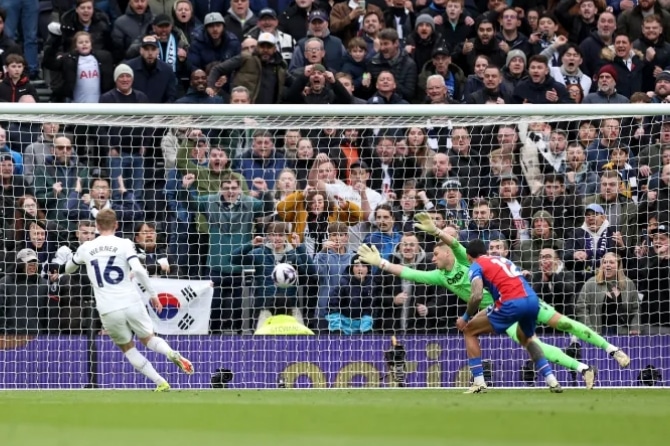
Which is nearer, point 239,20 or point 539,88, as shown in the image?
point 539,88

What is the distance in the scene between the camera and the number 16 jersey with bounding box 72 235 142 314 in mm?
14820

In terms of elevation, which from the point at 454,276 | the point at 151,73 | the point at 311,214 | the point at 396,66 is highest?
the point at 396,66

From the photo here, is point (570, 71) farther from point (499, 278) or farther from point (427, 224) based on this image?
point (499, 278)

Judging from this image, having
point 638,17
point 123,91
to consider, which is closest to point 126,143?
point 123,91

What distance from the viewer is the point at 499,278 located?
47.2 feet

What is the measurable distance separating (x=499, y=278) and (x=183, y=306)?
372cm

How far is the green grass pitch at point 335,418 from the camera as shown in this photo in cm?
1032

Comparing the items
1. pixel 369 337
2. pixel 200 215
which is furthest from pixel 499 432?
pixel 200 215

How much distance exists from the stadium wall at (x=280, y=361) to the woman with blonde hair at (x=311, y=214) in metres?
1.14

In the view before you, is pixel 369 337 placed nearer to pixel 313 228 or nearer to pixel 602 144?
pixel 313 228

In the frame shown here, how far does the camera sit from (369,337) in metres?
15.8

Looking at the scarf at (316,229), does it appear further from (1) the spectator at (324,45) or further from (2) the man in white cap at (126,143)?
(1) the spectator at (324,45)

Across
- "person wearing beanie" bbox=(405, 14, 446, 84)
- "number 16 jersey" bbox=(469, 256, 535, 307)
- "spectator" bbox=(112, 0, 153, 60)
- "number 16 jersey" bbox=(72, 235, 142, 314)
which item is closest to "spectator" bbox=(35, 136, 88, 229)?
"number 16 jersey" bbox=(72, 235, 142, 314)

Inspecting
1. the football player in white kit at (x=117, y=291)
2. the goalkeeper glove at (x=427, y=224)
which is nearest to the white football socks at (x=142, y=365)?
the football player in white kit at (x=117, y=291)
